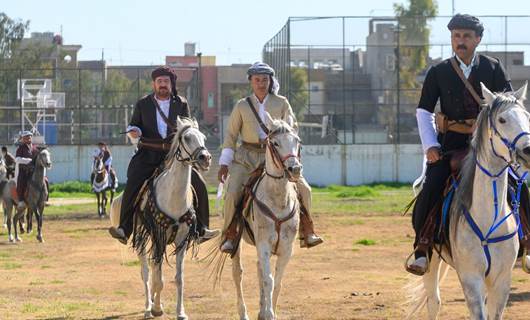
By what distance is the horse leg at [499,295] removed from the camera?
8875 mm

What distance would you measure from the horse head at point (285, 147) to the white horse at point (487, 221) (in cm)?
215

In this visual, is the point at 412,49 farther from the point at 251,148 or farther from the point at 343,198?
the point at 251,148

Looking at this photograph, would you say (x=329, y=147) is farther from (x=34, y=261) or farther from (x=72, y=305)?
(x=72, y=305)

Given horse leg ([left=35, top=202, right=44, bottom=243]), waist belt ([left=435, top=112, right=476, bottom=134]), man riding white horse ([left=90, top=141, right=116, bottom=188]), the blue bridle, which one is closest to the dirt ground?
horse leg ([left=35, top=202, right=44, bottom=243])

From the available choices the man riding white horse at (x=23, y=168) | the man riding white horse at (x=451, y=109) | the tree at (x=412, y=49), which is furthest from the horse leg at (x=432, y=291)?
the tree at (x=412, y=49)

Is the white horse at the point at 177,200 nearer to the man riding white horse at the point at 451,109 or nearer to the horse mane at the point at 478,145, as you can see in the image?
the man riding white horse at the point at 451,109

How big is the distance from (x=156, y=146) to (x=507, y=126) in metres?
5.95

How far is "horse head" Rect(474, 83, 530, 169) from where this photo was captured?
805cm

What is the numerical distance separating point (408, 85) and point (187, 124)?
45036 millimetres

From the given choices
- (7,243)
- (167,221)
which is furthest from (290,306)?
(7,243)

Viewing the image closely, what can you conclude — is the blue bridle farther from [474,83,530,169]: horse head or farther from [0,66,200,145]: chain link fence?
[0,66,200,145]: chain link fence

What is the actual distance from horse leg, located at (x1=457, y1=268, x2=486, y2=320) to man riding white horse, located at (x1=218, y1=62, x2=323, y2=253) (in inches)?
140

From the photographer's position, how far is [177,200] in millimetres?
12789

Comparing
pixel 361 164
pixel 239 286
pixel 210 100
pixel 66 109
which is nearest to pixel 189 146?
pixel 239 286
